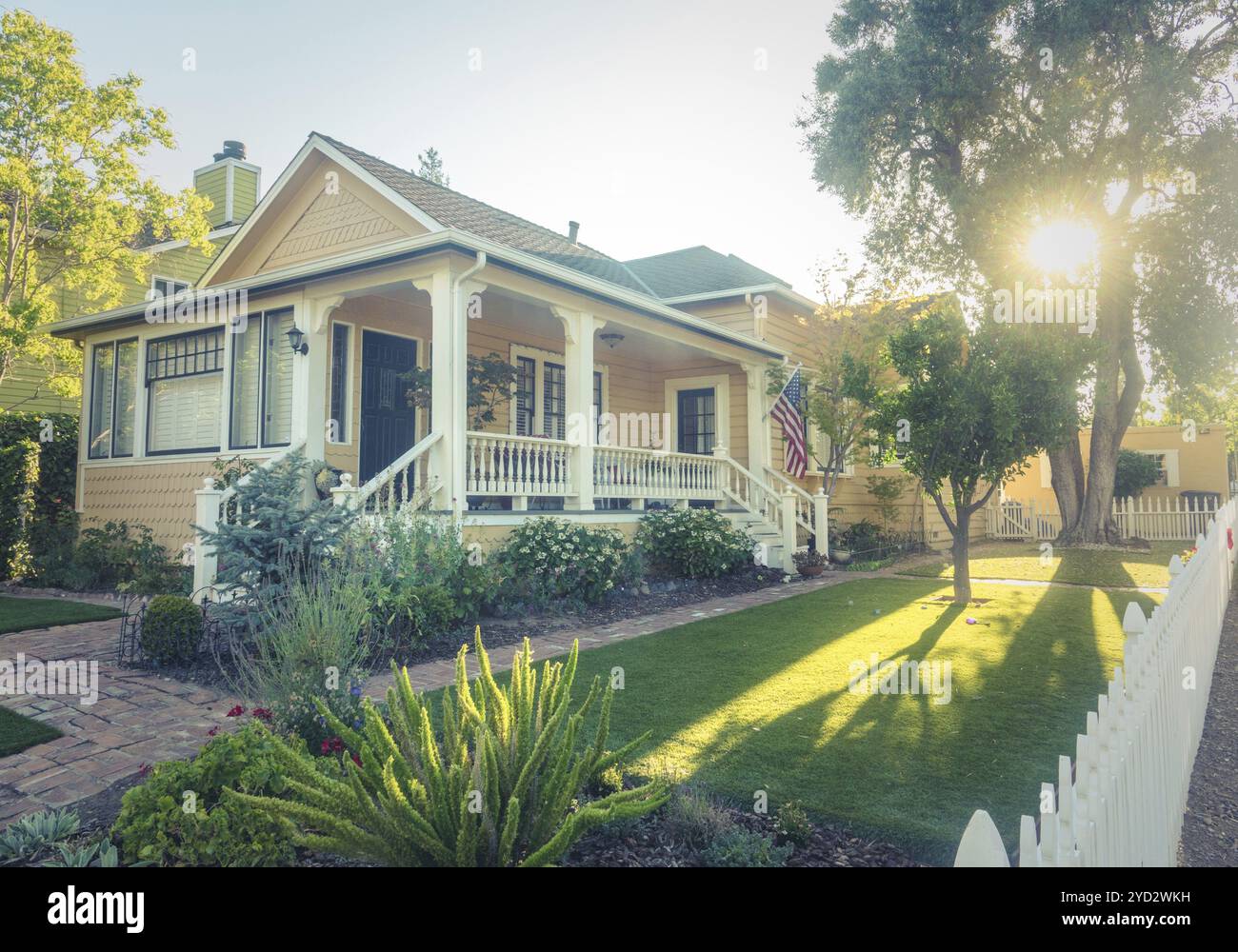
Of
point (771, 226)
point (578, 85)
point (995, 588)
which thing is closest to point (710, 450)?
point (771, 226)

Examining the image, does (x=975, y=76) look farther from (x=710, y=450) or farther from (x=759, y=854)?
(x=759, y=854)

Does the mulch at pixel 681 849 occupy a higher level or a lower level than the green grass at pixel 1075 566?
lower

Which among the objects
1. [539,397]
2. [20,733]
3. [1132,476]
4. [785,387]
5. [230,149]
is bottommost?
[20,733]

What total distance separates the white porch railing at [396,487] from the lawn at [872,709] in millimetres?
2789

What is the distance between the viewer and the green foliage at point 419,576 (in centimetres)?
667

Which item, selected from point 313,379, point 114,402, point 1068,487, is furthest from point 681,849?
point 1068,487

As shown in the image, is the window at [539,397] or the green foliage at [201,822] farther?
the window at [539,397]

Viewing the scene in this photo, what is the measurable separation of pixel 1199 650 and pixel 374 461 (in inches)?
385

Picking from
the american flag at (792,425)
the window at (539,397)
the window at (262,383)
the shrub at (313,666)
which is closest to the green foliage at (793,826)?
the shrub at (313,666)

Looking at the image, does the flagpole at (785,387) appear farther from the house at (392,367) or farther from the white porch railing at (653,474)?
the white porch railing at (653,474)

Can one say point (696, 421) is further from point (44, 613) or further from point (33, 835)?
point (33, 835)

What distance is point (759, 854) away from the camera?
2838mm

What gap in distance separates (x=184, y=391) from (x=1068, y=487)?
17351mm

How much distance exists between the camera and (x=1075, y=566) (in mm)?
12781
